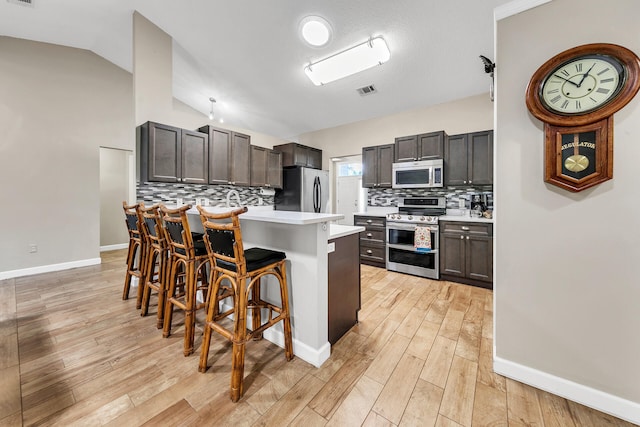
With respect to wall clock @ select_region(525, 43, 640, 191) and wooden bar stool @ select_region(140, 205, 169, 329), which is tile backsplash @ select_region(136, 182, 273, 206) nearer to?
wooden bar stool @ select_region(140, 205, 169, 329)

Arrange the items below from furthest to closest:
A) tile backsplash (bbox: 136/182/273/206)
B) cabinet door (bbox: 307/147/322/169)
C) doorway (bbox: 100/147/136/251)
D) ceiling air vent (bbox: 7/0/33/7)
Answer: doorway (bbox: 100/147/136/251)
cabinet door (bbox: 307/147/322/169)
tile backsplash (bbox: 136/182/273/206)
ceiling air vent (bbox: 7/0/33/7)

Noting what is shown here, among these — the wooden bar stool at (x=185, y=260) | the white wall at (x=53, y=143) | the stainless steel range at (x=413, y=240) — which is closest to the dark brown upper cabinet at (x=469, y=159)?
Result: the stainless steel range at (x=413, y=240)

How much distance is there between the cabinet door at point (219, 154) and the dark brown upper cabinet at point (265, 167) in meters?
0.54

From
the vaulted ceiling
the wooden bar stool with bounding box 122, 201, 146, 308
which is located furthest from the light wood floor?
the vaulted ceiling

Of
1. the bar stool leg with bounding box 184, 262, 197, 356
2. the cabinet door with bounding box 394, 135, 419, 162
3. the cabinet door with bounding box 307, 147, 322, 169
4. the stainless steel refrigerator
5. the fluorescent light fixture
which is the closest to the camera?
the bar stool leg with bounding box 184, 262, 197, 356

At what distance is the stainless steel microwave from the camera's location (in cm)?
366

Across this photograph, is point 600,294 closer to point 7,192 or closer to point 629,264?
point 629,264

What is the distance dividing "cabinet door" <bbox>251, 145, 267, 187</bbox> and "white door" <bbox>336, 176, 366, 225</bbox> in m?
1.82

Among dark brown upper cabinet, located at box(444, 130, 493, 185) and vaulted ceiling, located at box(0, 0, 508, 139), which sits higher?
vaulted ceiling, located at box(0, 0, 508, 139)

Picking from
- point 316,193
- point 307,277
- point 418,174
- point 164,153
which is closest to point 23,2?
point 164,153

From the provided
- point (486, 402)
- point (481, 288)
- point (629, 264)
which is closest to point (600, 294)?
point (629, 264)

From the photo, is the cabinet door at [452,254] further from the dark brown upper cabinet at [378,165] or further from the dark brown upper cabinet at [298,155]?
the dark brown upper cabinet at [298,155]

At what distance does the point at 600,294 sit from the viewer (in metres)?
Result: 1.32

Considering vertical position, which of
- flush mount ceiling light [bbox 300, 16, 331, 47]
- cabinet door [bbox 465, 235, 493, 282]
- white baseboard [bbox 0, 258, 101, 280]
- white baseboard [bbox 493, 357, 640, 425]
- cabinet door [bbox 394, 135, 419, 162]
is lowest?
white baseboard [bbox 493, 357, 640, 425]
